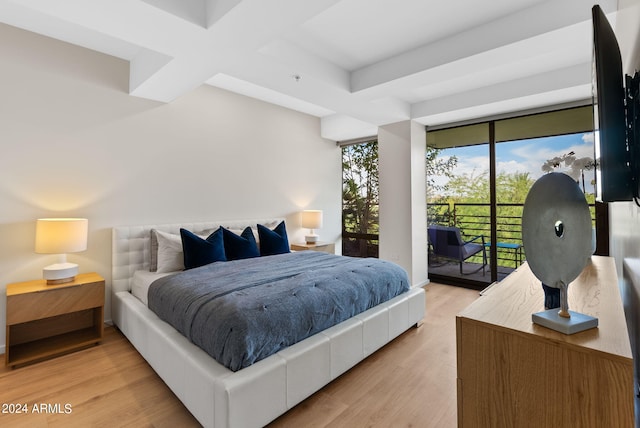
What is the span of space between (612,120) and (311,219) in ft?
13.3

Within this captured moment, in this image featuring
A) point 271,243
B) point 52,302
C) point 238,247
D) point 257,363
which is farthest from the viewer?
point 271,243

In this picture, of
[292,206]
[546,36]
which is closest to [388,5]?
[546,36]

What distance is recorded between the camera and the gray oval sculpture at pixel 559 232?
0.82 meters

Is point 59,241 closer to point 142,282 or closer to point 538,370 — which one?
point 142,282

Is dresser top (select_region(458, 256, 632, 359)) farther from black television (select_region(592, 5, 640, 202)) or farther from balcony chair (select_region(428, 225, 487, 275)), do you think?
balcony chair (select_region(428, 225, 487, 275))

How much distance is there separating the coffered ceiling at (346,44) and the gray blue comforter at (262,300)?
1834 mm

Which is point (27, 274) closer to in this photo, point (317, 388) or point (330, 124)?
point (317, 388)

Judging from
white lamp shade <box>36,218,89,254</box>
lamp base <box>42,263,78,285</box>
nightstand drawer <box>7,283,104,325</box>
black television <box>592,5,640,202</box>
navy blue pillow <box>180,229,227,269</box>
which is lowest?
nightstand drawer <box>7,283,104,325</box>

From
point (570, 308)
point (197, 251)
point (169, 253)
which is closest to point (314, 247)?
point (197, 251)

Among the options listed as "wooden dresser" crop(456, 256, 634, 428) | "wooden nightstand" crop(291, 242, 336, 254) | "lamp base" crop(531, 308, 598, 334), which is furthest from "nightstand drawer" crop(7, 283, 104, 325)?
"lamp base" crop(531, 308, 598, 334)

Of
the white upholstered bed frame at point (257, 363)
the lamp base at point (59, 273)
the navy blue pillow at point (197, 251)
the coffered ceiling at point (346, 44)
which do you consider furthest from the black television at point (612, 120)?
the lamp base at point (59, 273)

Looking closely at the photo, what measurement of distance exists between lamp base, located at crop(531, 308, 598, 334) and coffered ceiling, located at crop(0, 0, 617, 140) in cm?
190

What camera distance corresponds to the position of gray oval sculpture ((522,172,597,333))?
82 cm

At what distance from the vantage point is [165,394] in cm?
198
